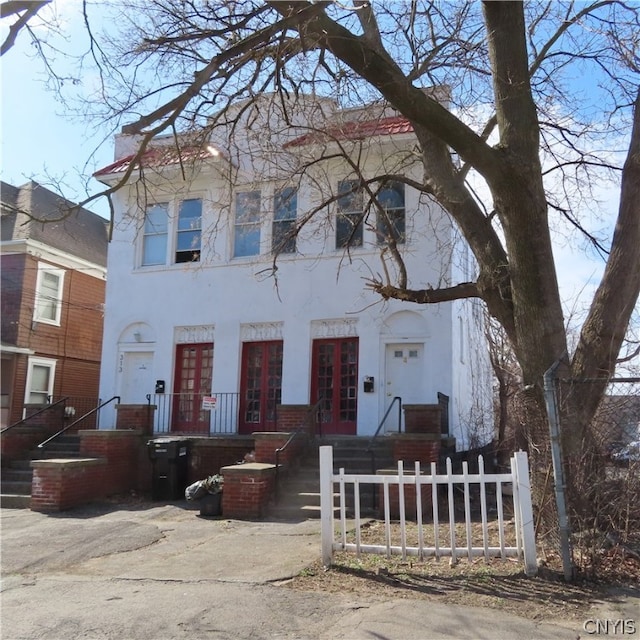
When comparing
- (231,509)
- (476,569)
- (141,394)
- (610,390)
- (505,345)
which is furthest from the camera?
(505,345)

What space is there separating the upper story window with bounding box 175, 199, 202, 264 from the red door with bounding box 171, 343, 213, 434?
90.6 inches

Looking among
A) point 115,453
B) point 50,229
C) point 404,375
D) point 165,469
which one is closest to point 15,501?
point 115,453

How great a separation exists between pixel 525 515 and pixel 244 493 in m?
4.98

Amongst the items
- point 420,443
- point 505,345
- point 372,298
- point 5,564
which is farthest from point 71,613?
point 505,345

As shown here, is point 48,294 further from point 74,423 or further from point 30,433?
point 74,423

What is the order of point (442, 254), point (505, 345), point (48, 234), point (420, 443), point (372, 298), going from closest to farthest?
point (420, 443) → point (442, 254) → point (372, 298) → point (505, 345) → point (48, 234)

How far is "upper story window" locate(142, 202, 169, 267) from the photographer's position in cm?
1622

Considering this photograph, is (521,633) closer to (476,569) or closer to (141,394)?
Answer: (476,569)

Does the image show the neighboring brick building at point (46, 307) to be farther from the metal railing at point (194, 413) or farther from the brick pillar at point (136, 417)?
the brick pillar at point (136, 417)

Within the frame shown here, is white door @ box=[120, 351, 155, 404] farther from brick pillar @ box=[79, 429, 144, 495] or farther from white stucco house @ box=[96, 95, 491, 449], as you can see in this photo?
brick pillar @ box=[79, 429, 144, 495]

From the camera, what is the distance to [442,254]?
42.9ft

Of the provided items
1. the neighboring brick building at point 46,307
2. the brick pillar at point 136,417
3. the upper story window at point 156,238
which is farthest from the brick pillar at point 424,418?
the neighboring brick building at point 46,307

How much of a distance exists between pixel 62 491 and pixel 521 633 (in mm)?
8295

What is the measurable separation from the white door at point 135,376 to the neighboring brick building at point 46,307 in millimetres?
4148
